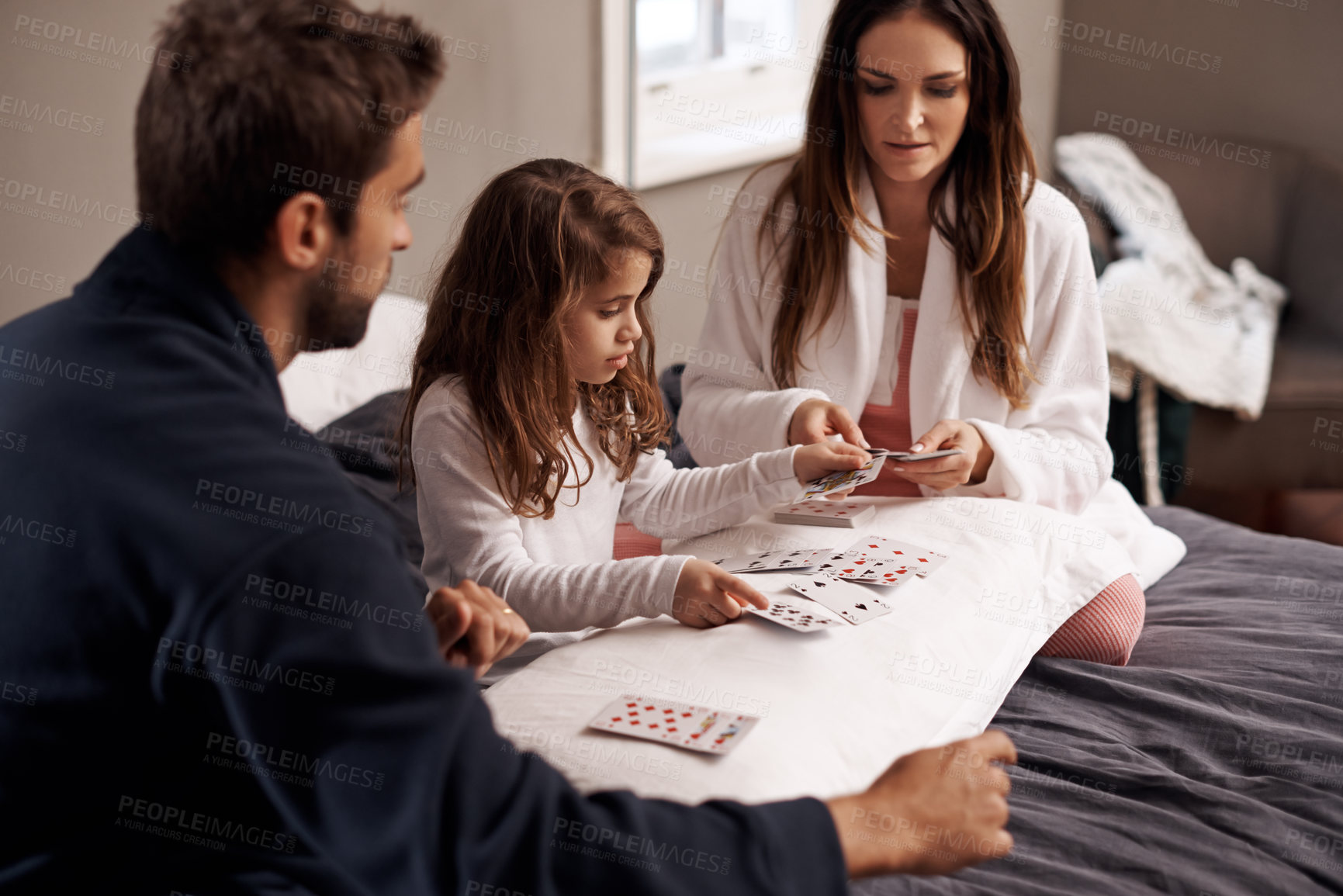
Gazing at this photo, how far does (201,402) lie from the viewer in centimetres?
77

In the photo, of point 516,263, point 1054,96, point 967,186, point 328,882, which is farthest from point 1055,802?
point 1054,96

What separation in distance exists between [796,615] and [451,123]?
1.90 m

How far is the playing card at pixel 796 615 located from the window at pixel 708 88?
6.85ft

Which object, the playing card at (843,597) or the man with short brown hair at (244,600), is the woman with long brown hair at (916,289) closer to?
the playing card at (843,597)

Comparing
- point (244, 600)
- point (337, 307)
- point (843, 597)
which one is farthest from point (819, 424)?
point (244, 600)

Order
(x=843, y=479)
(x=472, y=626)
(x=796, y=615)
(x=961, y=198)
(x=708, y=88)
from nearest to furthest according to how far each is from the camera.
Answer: (x=472, y=626) < (x=796, y=615) < (x=843, y=479) < (x=961, y=198) < (x=708, y=88)

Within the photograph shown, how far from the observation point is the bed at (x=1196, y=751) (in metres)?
1.07

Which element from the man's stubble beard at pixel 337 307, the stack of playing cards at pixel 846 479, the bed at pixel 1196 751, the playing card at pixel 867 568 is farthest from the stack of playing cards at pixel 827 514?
the man's stubble beard at pixel 337 307

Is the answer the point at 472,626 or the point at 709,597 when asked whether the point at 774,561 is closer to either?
the point at 709,597

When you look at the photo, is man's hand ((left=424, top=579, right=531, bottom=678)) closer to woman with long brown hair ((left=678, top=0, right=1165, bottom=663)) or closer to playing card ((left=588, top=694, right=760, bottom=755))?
playing card ((left=588, top=694, right=760, bottom=755))

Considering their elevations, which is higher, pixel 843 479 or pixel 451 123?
pixel 451 123

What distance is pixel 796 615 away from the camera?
1.25m

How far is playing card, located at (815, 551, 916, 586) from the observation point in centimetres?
139

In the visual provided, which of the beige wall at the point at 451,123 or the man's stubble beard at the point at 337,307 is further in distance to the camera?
the beige wall at the point at 451,123
